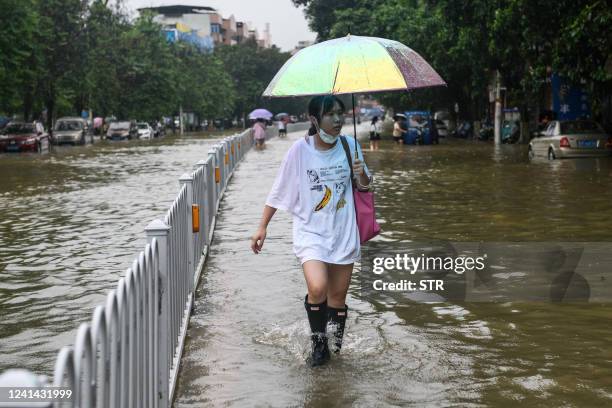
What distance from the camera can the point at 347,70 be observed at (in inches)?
249

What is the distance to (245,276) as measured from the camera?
31.1 feet

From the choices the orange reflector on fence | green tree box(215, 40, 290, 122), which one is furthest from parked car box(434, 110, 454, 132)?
the orange reflector on fence

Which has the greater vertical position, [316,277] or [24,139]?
[316,277]

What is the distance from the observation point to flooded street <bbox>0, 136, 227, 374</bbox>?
24.0 feet

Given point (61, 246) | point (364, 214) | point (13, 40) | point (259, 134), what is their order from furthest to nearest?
point (259, 134) < point (13, 40) < point (61, 246) < point (364, 214)

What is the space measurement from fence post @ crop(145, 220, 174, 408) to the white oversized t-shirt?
105 centimetres

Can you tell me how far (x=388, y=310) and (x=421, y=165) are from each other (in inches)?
793

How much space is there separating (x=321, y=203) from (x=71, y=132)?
47.4 meters

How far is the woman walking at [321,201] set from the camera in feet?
19.5

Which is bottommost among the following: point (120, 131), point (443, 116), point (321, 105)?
point (120, 131)

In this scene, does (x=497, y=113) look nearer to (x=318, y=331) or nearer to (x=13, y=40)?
(x=13, y=40)

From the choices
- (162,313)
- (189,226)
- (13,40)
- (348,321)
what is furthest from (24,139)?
(162,313)

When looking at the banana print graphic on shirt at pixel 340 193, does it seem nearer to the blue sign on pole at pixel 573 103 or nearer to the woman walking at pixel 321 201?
the woman walking at pixel 321 201

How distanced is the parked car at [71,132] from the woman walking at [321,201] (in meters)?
46.8
